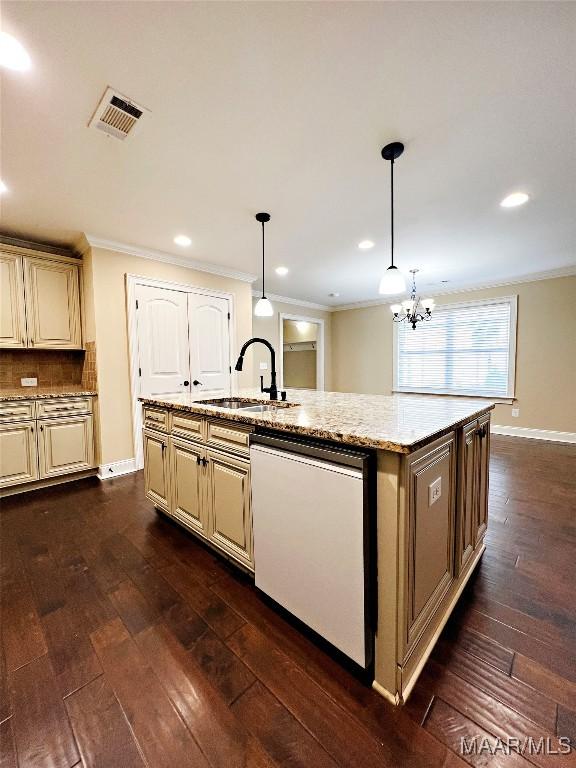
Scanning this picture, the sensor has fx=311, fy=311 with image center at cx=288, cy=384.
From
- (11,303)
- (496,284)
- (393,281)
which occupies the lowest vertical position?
(393,281)

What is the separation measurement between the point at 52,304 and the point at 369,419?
3603 mm

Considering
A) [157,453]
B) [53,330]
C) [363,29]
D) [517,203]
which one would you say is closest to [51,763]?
[157,453]

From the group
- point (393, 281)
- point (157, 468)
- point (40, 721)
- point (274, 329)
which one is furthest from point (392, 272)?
point (274, 329)

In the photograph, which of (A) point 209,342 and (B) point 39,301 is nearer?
(B) point 39,301

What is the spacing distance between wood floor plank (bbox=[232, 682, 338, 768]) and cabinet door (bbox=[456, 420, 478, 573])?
97cm

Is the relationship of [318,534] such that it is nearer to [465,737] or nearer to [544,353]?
[465,737]

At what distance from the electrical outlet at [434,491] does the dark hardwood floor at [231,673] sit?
2.15 ft

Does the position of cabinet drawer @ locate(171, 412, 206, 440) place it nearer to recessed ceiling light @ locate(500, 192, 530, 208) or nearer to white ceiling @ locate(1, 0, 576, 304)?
white ceiling @ locate(1, 0, 576, 304)

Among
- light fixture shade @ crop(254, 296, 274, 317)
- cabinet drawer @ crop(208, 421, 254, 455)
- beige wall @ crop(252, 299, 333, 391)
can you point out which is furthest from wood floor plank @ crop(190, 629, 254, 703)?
beige wall @ crop(252, 299, 333, 391)

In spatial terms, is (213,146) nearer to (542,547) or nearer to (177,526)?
(177,526)

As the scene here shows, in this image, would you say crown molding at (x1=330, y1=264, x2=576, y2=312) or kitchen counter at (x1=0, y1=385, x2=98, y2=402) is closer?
kitchen counter at (x1=0, y1=385, x2=98, y2=402)

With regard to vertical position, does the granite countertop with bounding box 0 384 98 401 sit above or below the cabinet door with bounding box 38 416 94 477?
above

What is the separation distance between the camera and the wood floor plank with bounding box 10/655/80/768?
95 cm

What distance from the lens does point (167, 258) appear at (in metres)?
3.79
